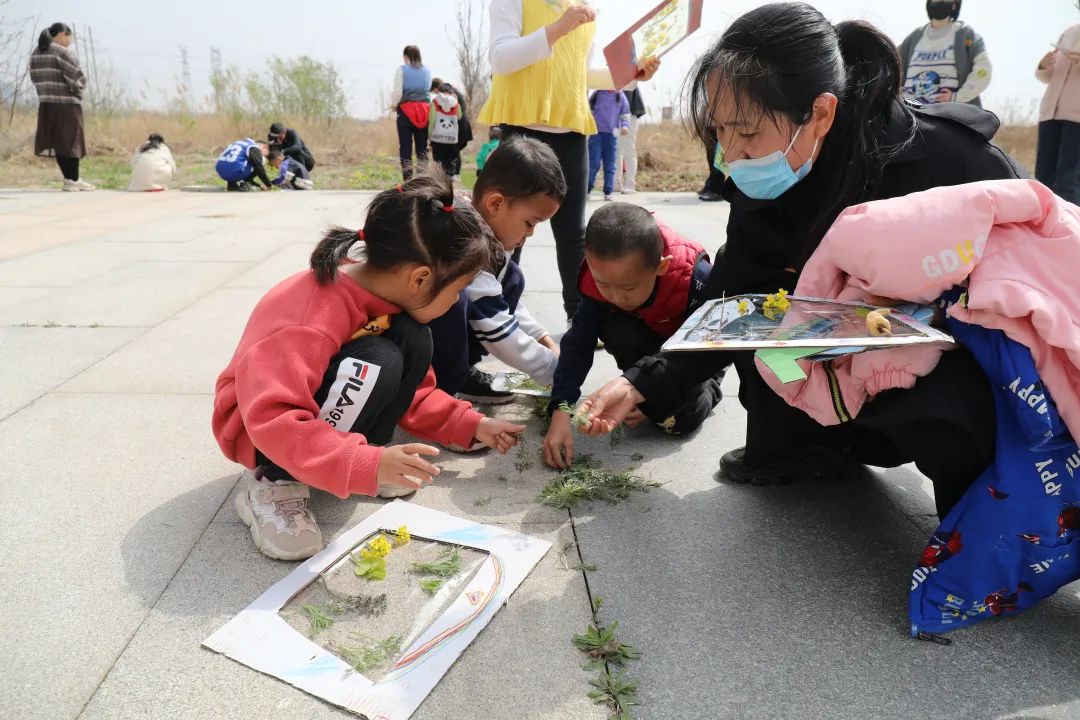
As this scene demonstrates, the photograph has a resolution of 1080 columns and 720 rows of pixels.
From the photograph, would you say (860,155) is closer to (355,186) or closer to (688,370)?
(688,370)

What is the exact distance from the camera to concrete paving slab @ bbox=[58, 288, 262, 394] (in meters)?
2.71

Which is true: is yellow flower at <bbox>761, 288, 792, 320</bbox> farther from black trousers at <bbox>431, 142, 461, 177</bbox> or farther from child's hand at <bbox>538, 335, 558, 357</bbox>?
black trousers at <bbox>431, 142, 461, 177</bbox>

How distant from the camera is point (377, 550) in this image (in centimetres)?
167

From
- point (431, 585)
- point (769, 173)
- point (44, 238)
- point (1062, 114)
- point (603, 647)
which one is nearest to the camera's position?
point (603, 647)

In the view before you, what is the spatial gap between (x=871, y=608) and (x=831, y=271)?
2.29 feet

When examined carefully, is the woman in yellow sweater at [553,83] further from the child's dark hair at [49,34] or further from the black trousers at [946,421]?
the child's dark hair at [49,34]

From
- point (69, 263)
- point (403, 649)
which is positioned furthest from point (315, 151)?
point (403, 649)

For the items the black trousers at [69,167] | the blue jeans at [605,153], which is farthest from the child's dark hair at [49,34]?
the blue jeans at [605,153]

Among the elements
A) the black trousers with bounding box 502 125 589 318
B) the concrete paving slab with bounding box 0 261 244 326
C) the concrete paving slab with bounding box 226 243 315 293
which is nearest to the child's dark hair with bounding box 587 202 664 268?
the black trousers with bounding box 502 125 589 318

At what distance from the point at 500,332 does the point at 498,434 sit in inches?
22.0

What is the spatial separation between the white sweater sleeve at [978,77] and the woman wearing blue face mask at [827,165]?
150 inches

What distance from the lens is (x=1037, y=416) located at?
4.24 feet

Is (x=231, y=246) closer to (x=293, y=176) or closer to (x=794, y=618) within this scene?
(x=794, y=618)

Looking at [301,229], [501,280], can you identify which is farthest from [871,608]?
[301,229]
